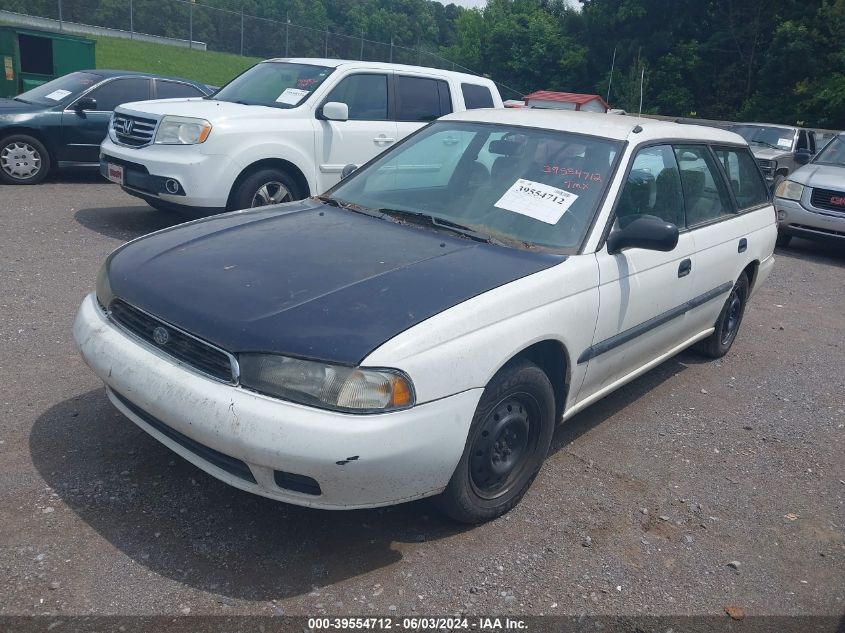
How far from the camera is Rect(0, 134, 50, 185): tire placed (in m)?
9.52

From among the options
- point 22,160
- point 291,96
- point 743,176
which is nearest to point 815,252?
point 743,176

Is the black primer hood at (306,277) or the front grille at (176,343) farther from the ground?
the black primer hood at (306,277)

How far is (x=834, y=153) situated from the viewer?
446 inches

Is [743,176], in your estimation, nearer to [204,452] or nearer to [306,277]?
[306,277]

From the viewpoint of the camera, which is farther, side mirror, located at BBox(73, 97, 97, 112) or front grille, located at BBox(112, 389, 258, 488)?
side mirror, located at BBox(73, 97, 97, 112)

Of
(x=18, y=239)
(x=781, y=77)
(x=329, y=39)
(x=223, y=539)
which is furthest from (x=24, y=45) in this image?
(x=781, y=77)

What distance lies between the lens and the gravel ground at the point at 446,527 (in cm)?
282

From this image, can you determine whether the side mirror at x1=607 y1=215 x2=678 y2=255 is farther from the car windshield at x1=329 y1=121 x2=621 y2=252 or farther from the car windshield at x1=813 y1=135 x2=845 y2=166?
the car windshield at x1=813 y1=135 x2=845 y2=166

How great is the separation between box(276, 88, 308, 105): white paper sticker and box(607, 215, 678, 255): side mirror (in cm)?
497

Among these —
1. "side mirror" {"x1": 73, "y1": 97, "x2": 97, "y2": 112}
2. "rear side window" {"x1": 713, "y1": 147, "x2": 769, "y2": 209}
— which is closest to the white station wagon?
"rear side window" {"x1": 713, "y1": 147, "x2": 769, "y2": 209}

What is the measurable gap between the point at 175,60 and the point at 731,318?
31112 mm

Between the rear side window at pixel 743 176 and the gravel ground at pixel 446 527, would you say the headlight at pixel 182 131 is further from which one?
the rear side window at pixel 743 176

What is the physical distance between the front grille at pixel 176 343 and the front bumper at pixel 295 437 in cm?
4

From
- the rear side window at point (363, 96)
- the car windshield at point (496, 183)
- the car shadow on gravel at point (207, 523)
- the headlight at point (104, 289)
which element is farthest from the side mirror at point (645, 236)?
the rear side window at point (363, 96)
